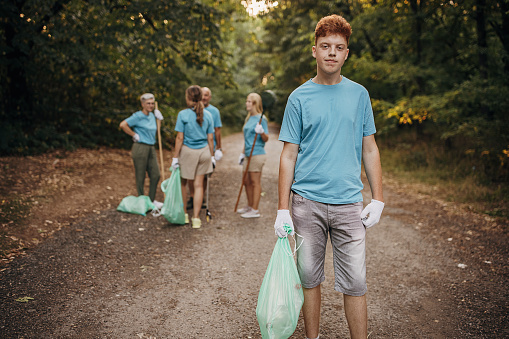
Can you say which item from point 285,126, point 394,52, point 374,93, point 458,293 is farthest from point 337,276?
point 374,93

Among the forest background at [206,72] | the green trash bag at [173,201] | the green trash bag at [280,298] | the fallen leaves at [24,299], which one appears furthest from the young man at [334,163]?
the forest background at [206,72]

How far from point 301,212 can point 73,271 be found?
294 cm

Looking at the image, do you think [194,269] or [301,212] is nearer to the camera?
[301,212]

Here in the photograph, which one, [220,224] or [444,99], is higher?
[444,99]

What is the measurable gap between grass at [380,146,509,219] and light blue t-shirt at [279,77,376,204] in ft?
16.6

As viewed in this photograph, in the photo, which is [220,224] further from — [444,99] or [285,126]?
[444,99]

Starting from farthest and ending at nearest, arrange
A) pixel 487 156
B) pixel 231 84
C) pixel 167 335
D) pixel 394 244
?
1. pixel 231 84
2. pixel 487 156
3. pixel 394 244
4. pixel 167 335

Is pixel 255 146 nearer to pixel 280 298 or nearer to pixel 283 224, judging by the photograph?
pixel 283 224

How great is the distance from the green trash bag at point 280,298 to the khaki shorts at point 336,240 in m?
0.10

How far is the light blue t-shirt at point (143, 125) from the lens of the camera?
21.6 ft

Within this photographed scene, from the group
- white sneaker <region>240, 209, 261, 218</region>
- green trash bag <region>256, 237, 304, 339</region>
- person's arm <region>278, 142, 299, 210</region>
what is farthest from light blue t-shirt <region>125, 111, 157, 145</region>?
green trash bag <region>256, 237, 304, 339</region>

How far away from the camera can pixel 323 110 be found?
232cm

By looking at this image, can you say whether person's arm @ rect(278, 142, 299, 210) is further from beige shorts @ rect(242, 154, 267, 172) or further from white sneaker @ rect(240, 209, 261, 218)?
white sneaker @ rect(240, 209, 261, 218)

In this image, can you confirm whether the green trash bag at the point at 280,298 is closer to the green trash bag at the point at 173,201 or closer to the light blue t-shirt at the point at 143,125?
the green trash bag at the point at 173,201
